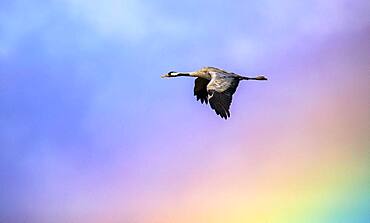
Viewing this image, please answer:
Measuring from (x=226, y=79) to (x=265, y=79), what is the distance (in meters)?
2.04

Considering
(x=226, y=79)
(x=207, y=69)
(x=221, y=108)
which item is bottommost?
(x=221, y=108)

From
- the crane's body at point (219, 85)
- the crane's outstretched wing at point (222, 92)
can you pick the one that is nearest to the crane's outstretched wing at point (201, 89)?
the crane's body at point (219, 85)

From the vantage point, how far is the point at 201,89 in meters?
9.73

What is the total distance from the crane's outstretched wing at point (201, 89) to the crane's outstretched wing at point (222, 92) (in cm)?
173

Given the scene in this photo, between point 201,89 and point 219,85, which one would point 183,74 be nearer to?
point 201,89

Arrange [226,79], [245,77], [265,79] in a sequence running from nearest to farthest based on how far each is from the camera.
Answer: [226,79]
[245,77]
[265,79]

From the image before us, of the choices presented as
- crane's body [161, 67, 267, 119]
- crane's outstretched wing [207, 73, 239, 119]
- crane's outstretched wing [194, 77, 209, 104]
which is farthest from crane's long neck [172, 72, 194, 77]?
crane's outstretched wing [207, 73, 239, 119]

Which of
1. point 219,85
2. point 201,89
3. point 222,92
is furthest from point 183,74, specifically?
point 222,92

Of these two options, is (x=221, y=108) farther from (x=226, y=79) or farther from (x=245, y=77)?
(x=245, y=77)

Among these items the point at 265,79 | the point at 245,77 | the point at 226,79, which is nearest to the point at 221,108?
the point at 226,79

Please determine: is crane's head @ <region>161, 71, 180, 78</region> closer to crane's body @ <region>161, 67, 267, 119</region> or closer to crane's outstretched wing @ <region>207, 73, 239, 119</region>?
crane's body @ <region>161, 67, 267, 119</region>

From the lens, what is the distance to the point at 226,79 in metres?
7.71

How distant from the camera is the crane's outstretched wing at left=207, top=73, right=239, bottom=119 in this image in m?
6.91

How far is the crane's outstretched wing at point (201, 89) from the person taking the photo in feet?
31.6
